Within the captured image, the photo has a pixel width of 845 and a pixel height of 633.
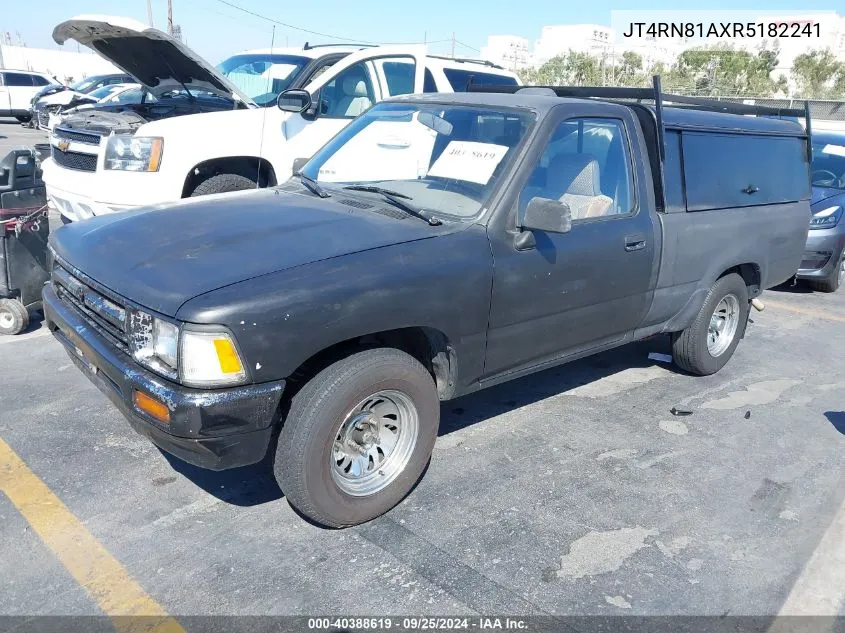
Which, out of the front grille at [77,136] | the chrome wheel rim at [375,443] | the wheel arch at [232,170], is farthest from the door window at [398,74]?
the chrome wheel rim at [375,443]

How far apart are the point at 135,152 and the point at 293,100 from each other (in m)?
1.41

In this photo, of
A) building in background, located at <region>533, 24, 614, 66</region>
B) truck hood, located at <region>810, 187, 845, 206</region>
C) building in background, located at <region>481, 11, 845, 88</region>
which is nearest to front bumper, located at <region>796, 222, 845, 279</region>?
truck hood, located at <region>810, 187, 845, 206</region>

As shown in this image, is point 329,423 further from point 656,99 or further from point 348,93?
point 348,93

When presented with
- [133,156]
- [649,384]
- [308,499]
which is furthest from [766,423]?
[133,156]

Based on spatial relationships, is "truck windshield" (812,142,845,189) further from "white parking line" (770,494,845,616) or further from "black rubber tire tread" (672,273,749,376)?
"white parking line" (770,494,845,616)

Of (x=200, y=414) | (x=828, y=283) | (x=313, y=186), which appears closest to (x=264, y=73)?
(x=313, y=186)

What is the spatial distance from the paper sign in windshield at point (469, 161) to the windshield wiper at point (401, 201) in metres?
0.27

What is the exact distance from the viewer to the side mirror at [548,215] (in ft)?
10.8

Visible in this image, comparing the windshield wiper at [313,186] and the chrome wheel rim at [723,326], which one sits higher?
the windshield wiper at [313,186]

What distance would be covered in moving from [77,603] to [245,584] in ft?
2.01

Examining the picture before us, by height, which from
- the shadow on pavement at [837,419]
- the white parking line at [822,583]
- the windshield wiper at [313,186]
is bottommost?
the white parking line at [822,583]

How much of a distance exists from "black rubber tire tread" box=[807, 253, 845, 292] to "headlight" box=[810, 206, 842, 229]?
1.42ft

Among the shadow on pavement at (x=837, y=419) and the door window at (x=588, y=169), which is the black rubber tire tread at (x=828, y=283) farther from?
the door window at (x=588, y=169)

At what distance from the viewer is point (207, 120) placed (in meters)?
6.16
